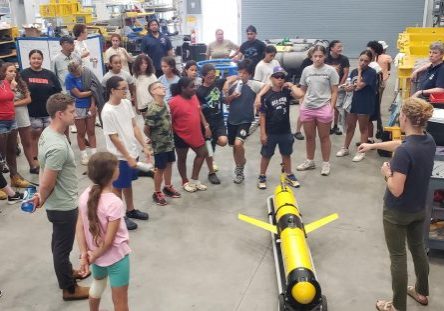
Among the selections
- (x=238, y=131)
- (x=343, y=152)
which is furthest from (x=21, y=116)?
(x=343, y=152)

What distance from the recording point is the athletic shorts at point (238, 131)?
5523 mm

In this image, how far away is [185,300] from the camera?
356 centimetres

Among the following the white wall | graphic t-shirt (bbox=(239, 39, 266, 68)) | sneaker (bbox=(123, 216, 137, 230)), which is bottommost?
sneaker (bbox=(123, 216, 137, 230))

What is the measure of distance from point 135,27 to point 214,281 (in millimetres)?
9523

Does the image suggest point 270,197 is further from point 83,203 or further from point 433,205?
point 83,203

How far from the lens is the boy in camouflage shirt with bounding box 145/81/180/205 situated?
4797 millimetres

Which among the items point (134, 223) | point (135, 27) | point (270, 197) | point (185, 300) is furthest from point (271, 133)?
point (135, 27)

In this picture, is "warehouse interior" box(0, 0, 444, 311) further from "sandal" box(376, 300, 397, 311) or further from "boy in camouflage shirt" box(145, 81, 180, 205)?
"boy in camouflage shirt" box(145, 81, 180, 205)

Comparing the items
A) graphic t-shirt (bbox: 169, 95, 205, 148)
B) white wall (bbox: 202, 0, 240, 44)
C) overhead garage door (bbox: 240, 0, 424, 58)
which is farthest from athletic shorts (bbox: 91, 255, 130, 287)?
white wall (bbox: 202, 0, 240, 44)

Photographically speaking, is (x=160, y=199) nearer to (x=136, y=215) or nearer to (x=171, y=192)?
(x=171, y=192)

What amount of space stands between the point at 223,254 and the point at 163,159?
1.35 m

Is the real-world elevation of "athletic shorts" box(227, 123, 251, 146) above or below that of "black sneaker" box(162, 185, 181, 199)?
above

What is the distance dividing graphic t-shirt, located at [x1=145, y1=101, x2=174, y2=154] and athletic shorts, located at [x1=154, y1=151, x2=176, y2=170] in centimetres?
5

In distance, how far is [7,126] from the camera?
5375 mm
